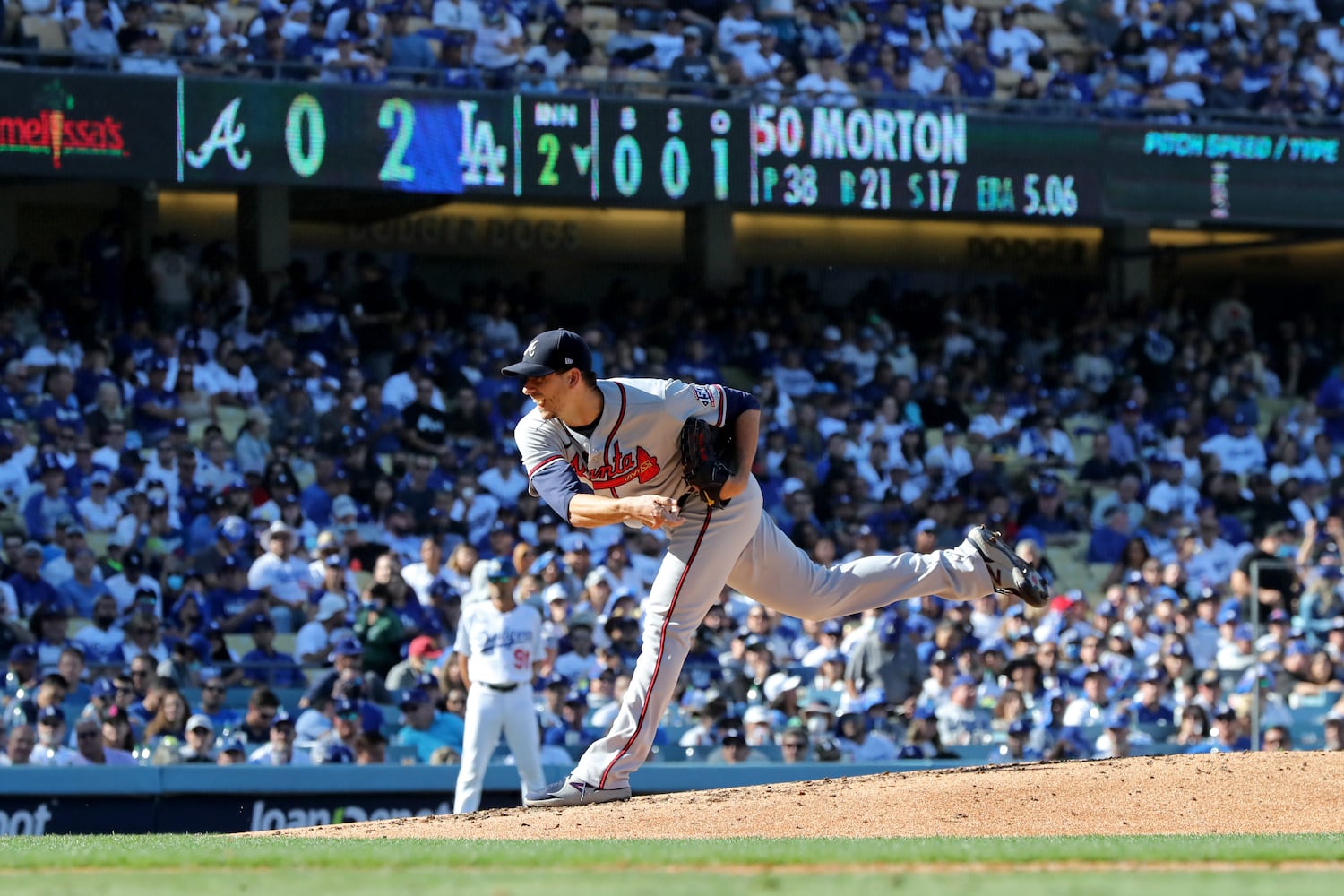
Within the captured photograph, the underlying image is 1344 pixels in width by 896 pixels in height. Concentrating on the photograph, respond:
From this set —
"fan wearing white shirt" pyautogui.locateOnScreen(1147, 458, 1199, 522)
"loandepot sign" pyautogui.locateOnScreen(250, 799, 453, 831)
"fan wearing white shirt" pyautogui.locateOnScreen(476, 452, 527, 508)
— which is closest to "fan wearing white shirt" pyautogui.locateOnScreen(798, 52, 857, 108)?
"fan wearing white shirt" pyautogui.locateOnScreen(1147, 458, 1199, 522)

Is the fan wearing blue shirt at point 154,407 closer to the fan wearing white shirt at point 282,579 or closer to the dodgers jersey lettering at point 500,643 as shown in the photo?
the fan wearing white shirt at point 282,579

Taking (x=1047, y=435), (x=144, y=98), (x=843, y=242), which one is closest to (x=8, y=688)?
(x=144, y=98)

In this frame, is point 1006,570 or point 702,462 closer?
point 702,462

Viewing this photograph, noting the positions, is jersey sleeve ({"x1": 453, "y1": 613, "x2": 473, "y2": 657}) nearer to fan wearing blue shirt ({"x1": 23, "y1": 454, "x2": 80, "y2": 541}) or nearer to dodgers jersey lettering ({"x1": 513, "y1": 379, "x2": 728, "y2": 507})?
dodgers jersey lettering ({"x1": 513, "y1": 379, "x2": 728, "y2": 507})

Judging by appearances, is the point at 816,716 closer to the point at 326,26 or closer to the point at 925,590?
the point at 925,590

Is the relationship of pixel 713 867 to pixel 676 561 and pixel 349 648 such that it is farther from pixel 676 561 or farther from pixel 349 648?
pixel 349 648

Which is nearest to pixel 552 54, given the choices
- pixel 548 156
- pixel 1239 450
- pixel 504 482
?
pixel 548 156

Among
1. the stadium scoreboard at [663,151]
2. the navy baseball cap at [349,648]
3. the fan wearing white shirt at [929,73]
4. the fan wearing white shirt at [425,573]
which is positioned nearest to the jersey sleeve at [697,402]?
Result: the navy baseball cap at [349,648]
